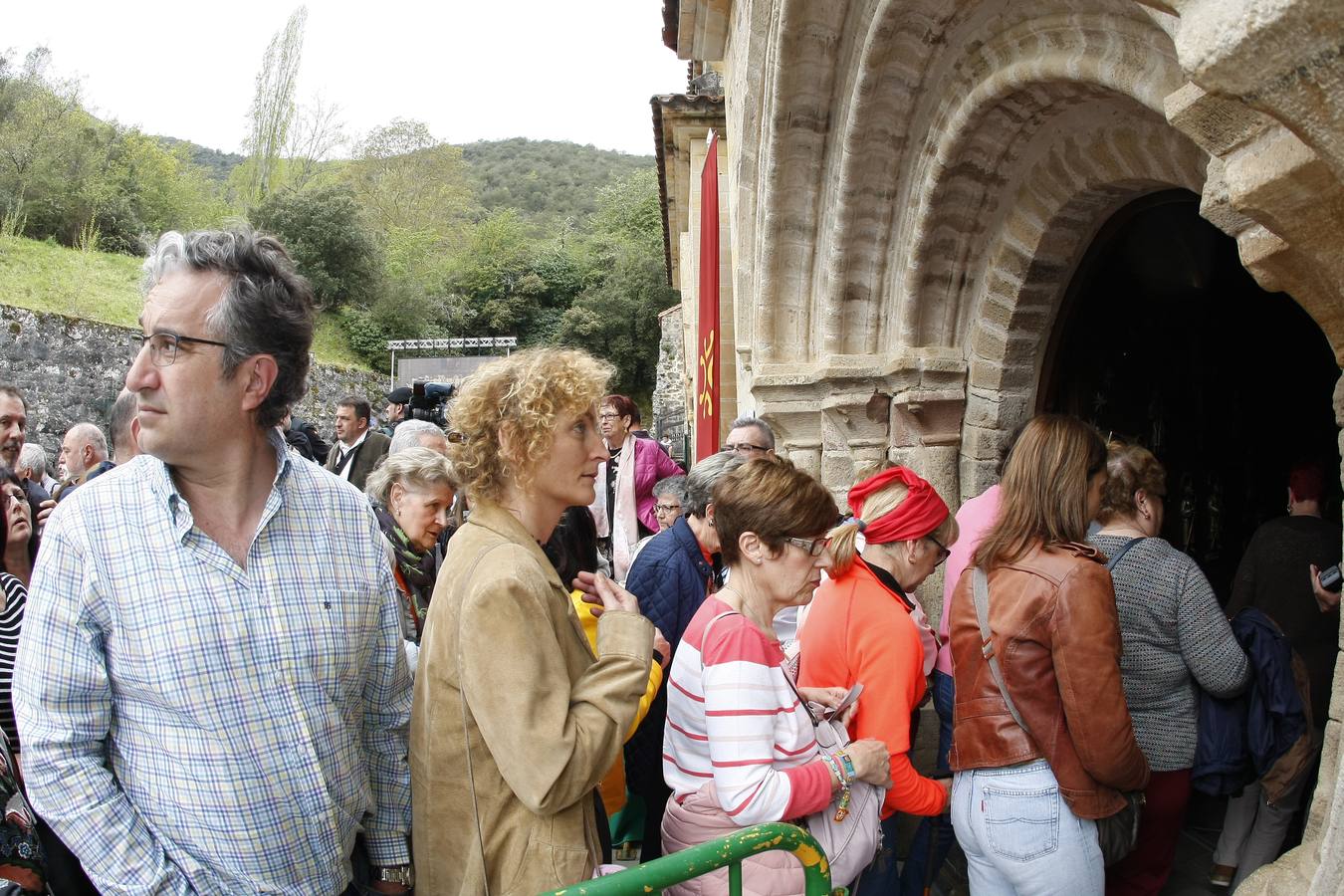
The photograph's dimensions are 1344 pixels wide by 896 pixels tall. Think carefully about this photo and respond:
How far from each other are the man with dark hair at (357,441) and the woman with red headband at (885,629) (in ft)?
13.4

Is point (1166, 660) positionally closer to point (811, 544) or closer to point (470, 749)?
point (811, 544)

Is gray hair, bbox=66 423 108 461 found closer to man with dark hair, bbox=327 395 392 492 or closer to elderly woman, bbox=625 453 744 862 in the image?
man with dark hair, bbox=327 395 392 492

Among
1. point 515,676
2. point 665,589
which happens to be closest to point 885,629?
point 665,589

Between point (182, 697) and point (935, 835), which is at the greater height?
point (182, 697)

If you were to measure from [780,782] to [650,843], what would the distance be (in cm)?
112

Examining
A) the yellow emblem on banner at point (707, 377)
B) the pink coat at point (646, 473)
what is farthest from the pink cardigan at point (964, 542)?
the yellow emblem on banner at point (707, 377)

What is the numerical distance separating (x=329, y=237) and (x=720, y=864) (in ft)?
108

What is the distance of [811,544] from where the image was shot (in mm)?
1993

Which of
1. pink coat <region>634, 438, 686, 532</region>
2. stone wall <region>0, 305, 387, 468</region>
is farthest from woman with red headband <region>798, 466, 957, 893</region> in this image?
stone wall <region>0, 305, 387, 468</region>

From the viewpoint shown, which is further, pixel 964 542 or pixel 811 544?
pixel 964 542

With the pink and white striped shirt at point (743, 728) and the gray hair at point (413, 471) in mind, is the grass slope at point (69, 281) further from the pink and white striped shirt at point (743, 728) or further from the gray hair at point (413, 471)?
the pink and white striped shirt at point (743, 728)

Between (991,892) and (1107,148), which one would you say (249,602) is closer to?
(991,892)

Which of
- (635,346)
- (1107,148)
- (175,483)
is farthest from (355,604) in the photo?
(635,346)

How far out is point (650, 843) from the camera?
272 centimetres
